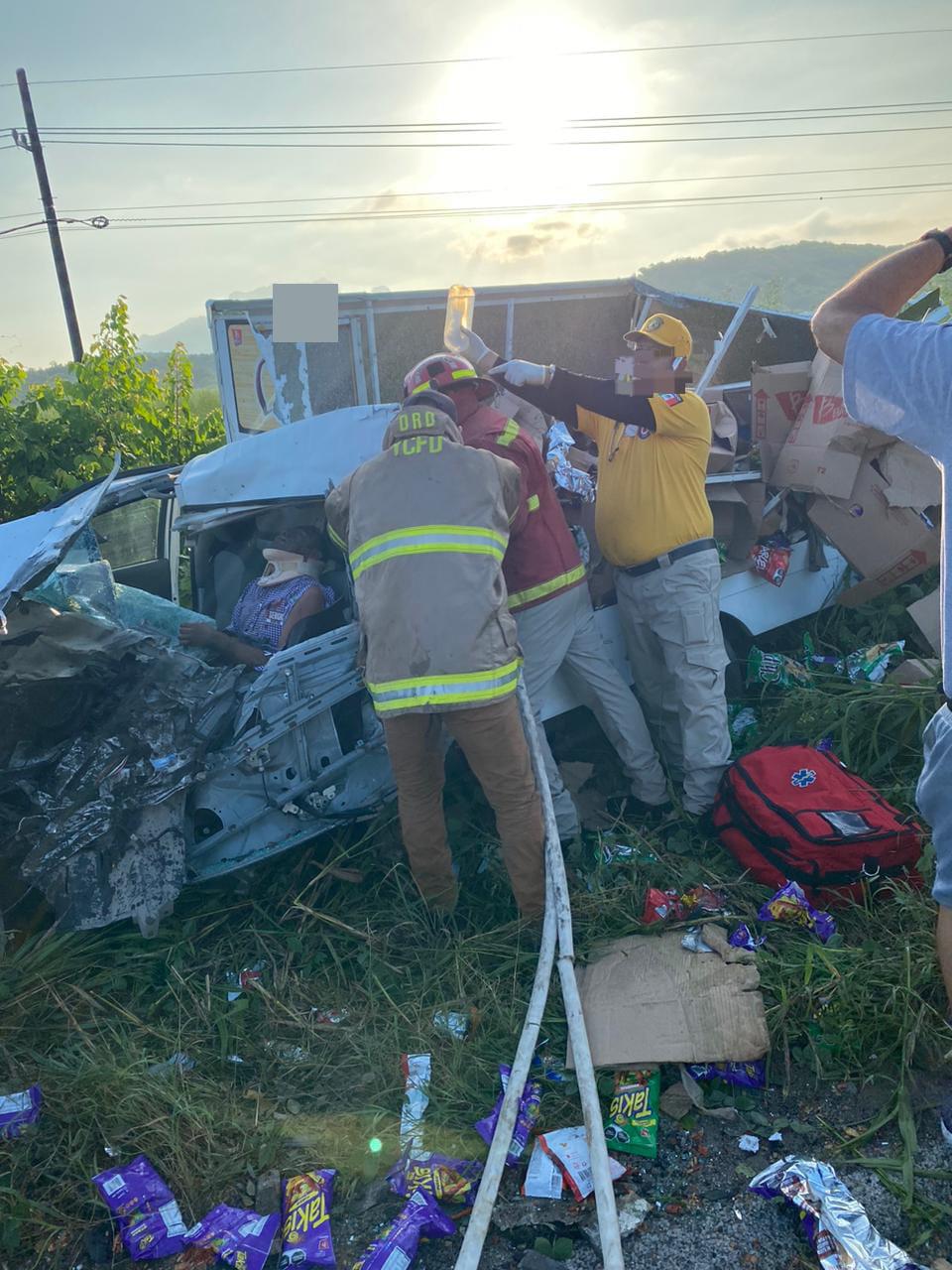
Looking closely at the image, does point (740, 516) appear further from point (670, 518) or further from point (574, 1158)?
point (574, 1158)

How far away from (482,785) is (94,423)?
6.68 meters

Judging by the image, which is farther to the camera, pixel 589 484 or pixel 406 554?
pixel 589 484

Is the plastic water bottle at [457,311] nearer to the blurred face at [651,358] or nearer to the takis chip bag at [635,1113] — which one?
the blurred face at [651,358]

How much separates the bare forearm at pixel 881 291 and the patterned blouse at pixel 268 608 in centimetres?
233

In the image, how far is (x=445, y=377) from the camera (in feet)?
10.7

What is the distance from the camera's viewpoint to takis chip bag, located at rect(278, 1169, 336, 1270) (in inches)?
84.5

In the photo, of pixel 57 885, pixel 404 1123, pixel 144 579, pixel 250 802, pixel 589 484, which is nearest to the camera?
pixel 404 1123

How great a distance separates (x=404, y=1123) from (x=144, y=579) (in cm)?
326

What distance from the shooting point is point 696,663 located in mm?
3721

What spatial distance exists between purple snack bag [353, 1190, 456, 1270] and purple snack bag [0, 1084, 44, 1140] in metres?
1.07

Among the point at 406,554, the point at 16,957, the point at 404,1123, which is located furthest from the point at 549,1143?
the point at 16,957

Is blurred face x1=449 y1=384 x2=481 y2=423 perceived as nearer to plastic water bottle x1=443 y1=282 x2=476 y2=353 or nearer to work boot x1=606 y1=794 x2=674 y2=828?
plastic water bottle x1=443 y1=282 x2=476 y2=353

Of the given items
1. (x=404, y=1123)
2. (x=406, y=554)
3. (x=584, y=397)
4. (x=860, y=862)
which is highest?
(x=584, y=397)

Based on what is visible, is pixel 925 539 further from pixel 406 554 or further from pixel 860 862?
pixel 406 554
